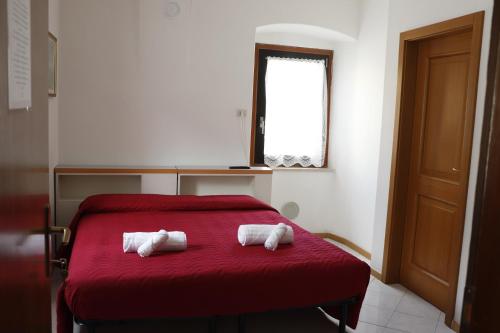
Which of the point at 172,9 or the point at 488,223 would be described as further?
the point at 172,9

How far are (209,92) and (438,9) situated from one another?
6.77ft

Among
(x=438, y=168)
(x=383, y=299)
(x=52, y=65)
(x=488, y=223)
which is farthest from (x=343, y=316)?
(x=52, y=65)

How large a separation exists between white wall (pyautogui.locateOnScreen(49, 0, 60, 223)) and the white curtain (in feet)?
6.70

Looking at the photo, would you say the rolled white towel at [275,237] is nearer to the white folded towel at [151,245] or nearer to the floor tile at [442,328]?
the white folded towel at [151,245]

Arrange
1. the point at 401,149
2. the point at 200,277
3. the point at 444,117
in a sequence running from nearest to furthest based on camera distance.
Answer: the point at 200,277, the point at 444,117, the point at 401,149

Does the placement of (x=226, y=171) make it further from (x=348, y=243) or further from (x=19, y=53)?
(x=19, y=53)

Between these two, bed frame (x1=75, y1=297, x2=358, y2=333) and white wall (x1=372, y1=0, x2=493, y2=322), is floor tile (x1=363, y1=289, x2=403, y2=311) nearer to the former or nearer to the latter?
white wall (x1=372, y1=0, x2=493, y2=322)

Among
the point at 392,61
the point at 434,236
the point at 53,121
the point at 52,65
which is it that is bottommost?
the point at 434,236

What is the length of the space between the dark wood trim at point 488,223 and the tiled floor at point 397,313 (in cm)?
248

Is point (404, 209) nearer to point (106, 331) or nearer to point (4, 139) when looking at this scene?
point (106, 331)

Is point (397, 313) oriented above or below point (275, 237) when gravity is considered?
below

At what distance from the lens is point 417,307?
3277mm

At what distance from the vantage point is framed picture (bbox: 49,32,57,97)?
3.40 m

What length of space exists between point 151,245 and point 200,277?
1.24 feet
